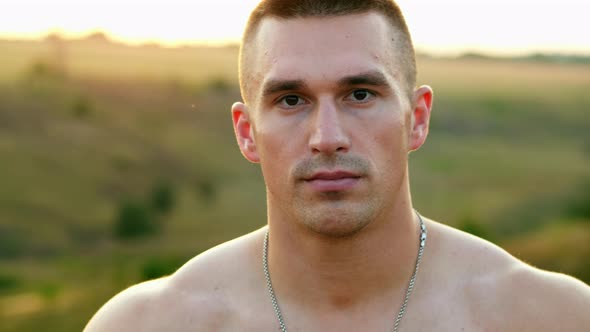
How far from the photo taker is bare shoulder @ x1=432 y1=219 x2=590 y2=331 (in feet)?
17.0

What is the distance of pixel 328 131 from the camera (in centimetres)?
487

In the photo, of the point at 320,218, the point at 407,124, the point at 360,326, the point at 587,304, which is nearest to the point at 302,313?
the point at 360,326

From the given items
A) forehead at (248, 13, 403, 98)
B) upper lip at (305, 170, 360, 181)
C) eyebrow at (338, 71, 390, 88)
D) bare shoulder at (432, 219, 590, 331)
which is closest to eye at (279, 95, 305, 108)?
forehead at (248, 13, 403, 98)

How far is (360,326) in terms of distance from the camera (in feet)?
17.3

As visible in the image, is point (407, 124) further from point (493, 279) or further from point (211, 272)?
point (211, 272)

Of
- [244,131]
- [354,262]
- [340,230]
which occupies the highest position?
[244,131]

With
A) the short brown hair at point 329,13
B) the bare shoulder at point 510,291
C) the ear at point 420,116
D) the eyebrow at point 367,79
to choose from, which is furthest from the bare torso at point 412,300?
the eyebrow at point 367,79

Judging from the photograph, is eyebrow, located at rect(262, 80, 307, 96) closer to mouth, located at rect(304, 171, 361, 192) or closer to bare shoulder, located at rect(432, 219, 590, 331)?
mouth, located at rect(304, 171, 361, 192)

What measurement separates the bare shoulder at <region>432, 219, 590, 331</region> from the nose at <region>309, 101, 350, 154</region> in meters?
1.03

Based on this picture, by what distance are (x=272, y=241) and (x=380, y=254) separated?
59 cm

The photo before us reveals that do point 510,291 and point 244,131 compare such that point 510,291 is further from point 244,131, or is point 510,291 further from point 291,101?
point 244,131

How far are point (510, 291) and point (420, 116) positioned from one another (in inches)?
39.1

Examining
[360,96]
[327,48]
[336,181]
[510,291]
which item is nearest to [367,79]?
[360,96]

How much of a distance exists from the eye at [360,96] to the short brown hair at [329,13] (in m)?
0.36
